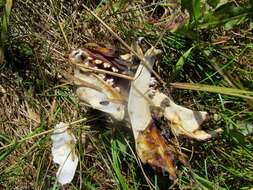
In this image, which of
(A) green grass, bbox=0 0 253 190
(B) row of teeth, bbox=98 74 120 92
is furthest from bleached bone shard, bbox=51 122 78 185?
(B) row of teeth, bbox=98 74 120 92

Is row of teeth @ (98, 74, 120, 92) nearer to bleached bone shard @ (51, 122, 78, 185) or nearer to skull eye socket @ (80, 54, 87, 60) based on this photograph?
skull eye socket @ (80, 54, 87, 60)

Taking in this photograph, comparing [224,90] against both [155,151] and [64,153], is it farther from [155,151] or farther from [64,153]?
[64,153]

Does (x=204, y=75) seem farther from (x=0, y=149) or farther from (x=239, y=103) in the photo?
(x=0, y=149)

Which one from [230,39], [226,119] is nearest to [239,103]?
[226,119]

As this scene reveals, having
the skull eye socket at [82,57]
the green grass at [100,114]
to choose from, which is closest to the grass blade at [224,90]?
the green grass at [100,114]

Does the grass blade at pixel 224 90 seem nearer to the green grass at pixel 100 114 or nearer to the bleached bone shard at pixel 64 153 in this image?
the green grass at pixel 100 114
